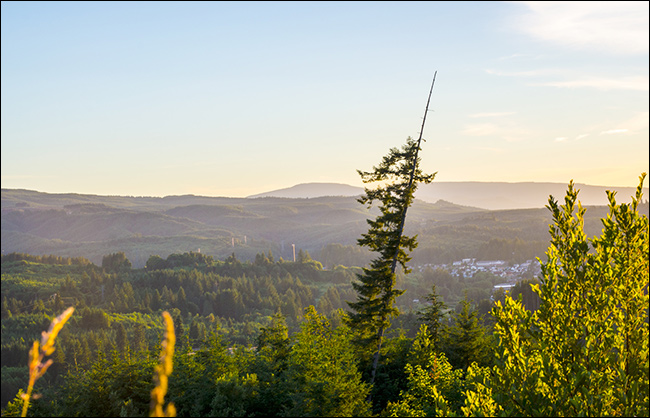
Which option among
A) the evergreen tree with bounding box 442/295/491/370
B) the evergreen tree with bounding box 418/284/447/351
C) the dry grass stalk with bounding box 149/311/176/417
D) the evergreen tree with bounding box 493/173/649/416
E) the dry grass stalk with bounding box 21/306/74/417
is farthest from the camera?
the evergreen tree with bounding box 418/284/447/351

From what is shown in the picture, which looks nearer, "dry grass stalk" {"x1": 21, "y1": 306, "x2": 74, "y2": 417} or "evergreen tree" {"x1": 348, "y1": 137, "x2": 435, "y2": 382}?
"dry grass stalk" {"x1": 21, "y1": 306, "x2": 74, "y2": 417}

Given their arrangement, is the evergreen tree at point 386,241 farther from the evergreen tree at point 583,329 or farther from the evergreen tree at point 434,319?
the evergreen tree at point 583,329

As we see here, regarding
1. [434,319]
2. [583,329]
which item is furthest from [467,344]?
[583,329]

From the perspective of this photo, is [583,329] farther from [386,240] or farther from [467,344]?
[467,344]

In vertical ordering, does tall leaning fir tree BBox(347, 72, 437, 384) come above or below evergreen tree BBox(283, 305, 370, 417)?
above

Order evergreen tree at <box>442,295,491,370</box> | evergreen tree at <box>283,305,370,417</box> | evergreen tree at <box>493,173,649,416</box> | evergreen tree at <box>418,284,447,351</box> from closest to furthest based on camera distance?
1. evergreen tree at <box>493,173,649,416</box>
2. evergreen tree at <box>283,305,370,417</box>
3. evergreen tree at <box>442,295,491,370</box>
4. evergreen tree at <box>418,284,447,351</box>

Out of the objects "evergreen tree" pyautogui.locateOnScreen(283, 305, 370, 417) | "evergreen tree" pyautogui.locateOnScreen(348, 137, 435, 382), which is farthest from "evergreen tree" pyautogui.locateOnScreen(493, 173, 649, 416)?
"evergreen tree" pyautogui.locateOnScreen(348, 137, 435, 382)

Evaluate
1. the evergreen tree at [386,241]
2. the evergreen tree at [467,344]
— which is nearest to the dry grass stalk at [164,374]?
the evergreen tree at [386,241]

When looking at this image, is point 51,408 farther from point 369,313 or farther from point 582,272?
point 582,272

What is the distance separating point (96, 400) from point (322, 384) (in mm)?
12224

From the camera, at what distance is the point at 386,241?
31688 mm

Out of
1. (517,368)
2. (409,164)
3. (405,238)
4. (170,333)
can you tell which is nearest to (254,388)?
(405,238)

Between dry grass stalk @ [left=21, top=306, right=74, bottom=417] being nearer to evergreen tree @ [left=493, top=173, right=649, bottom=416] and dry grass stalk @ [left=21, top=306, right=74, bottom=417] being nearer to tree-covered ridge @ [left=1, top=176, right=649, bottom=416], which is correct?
tree-covered ridge @ [left=1, top=176, right=649, bottom=416]

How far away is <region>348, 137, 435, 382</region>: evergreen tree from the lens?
31266 millimetres
